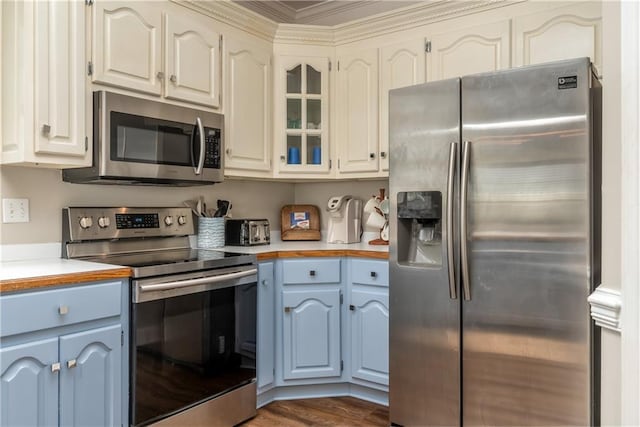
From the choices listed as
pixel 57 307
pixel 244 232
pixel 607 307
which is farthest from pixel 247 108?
pixel 607 307

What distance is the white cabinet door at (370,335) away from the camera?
2520 millimetres

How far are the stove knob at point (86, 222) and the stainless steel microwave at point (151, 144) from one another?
18 centimetres

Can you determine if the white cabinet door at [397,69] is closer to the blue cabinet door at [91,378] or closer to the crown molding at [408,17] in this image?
the crown molding at [408,17]

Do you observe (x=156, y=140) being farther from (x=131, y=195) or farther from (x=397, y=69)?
(x=397, y=69)

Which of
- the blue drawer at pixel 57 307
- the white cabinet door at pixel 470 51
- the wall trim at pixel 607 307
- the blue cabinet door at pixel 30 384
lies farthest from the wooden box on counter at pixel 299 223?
the wall trim at pixel 607 307

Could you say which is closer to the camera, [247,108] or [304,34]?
[247,108]

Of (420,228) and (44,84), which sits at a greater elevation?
(44,84)

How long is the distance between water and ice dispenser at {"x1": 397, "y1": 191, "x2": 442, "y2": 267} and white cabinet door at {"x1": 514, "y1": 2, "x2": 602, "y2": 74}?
100 cm

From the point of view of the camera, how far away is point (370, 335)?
2.57 metres

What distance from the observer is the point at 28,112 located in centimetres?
183

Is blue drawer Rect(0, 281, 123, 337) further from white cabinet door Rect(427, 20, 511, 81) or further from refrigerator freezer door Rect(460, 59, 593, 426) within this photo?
white cabinet door Rect(427, 20, 511, 81)

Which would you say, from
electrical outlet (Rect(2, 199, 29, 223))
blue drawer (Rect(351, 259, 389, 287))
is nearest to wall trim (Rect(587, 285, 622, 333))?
blue drawer (Rect(351, 259, 389, 287))

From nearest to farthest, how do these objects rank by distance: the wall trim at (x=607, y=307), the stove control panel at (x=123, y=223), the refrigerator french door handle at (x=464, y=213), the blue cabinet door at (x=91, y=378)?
the wall trim at (x=607, y=307), the blue cabinet door at (x=91, y=378), the refrigerator french door handle at (x=464, y=213), the stove control panel at (x=123, y=223)

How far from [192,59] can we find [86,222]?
3.33 feet
